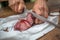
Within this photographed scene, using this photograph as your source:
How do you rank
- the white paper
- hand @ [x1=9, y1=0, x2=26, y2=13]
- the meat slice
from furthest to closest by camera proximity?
hand @ [x1=9, y1=0, x2=26, y2=13], the meat slice, the white paper

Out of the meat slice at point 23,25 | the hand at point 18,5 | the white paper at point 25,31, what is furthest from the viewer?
the hand at point 18,5

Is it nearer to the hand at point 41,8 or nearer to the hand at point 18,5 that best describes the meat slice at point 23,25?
the hand at point 41,8

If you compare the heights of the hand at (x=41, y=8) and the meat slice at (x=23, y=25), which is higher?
the hand at (x=41, y=8)

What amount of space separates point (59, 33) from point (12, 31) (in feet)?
1.03

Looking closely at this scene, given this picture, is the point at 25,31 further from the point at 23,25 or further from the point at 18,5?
the point at 18,5

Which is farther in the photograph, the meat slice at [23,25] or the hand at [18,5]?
the hand at [18,5]

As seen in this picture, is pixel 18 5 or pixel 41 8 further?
pixel 18 5

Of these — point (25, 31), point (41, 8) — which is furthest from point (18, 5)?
point (25, 31)

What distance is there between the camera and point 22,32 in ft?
3.30

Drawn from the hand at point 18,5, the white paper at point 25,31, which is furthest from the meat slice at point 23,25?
the hand at point 18,5

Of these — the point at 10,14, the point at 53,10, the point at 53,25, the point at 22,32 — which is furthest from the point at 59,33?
the point at 10,14

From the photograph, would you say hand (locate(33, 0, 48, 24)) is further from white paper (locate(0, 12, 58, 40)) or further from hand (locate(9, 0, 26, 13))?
hand (locate(9, 0, 26, 13))

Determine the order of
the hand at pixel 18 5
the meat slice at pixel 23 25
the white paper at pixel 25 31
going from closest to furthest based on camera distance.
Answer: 1. the white paper at pixel 25 31
2. the meat slice at pixel 23 25
3. the hand at pixel 18 5

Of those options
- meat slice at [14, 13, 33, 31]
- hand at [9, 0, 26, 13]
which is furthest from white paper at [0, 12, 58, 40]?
hand at [9, 0, 26, 13]
